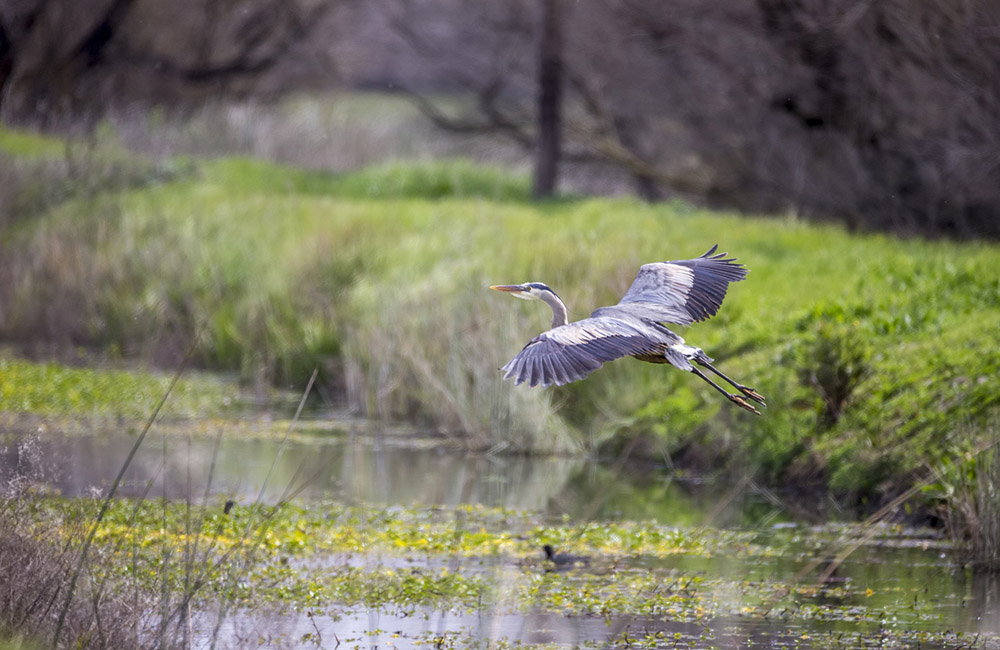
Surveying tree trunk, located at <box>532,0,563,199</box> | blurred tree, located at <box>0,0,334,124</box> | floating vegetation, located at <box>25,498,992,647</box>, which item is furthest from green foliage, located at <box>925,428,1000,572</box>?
blurred tree, located at <box>0,0,334,124</box>

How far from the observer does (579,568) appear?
26.7 ft

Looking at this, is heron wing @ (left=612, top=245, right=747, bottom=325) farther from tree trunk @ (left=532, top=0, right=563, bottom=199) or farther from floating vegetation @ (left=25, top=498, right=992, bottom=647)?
tree trunk @ (left=532, top=0, right=563, bottom=199)

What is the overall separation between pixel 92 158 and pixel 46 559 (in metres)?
14.4

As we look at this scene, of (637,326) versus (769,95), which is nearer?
(637,326)

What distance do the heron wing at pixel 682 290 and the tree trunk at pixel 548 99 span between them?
656 inches

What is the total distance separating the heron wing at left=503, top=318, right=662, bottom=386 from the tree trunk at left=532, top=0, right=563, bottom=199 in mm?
17699

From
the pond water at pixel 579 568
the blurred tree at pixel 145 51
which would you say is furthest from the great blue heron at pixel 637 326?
the blurred tree at pixel 145 51

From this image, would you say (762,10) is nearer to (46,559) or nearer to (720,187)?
(720,187)

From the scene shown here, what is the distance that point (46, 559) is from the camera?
5.54 m

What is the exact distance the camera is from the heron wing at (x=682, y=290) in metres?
6.80

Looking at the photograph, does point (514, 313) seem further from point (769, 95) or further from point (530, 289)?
point (769, 95)

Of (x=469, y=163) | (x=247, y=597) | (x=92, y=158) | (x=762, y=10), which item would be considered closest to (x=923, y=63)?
(x=762, y=10)

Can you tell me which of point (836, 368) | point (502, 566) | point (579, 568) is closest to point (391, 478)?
point (502, 566)

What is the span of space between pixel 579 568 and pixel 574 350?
276 cm
